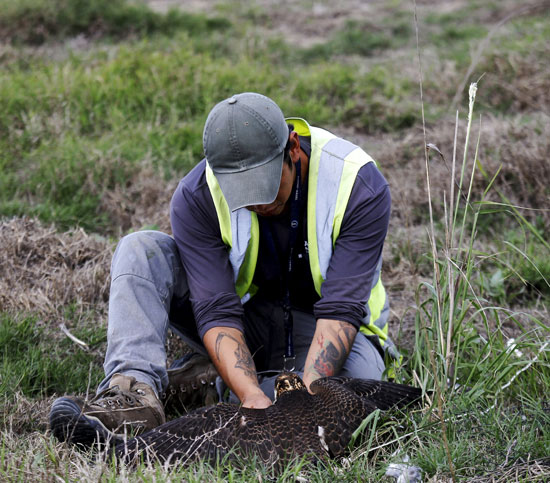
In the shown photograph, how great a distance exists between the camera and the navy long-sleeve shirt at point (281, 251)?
3455 millimetres

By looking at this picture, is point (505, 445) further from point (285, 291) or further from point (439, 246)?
point (439, 246)

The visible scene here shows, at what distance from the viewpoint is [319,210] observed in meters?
3.52

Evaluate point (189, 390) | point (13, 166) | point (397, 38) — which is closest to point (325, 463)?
point (189, 390)

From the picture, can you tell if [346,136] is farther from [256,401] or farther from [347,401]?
[347,401]

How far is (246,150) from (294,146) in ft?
1.11

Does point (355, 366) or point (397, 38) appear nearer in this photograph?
point (355, 366)

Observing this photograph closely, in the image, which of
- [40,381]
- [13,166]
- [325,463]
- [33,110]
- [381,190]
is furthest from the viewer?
[33,110]

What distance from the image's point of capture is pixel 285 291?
3826 millimetres

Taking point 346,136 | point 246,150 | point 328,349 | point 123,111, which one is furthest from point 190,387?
point 346,136

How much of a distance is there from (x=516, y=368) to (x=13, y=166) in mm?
4296

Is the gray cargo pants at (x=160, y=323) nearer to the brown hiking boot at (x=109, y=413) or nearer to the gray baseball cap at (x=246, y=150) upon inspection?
→ the brown hiking boot at (x=109, y=413)

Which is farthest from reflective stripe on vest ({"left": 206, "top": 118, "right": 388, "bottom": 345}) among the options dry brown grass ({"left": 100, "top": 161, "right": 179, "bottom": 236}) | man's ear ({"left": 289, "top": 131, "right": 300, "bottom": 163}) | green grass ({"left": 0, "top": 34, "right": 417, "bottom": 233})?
green grass ({"left": 0, "top": 34, "right": 417, "bottom": 233})

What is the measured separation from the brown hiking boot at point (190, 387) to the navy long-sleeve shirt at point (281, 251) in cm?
40

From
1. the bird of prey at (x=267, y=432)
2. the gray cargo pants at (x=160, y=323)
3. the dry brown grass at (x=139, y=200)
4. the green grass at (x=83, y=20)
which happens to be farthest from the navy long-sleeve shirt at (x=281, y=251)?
the green grass at (x=83, y=20)
